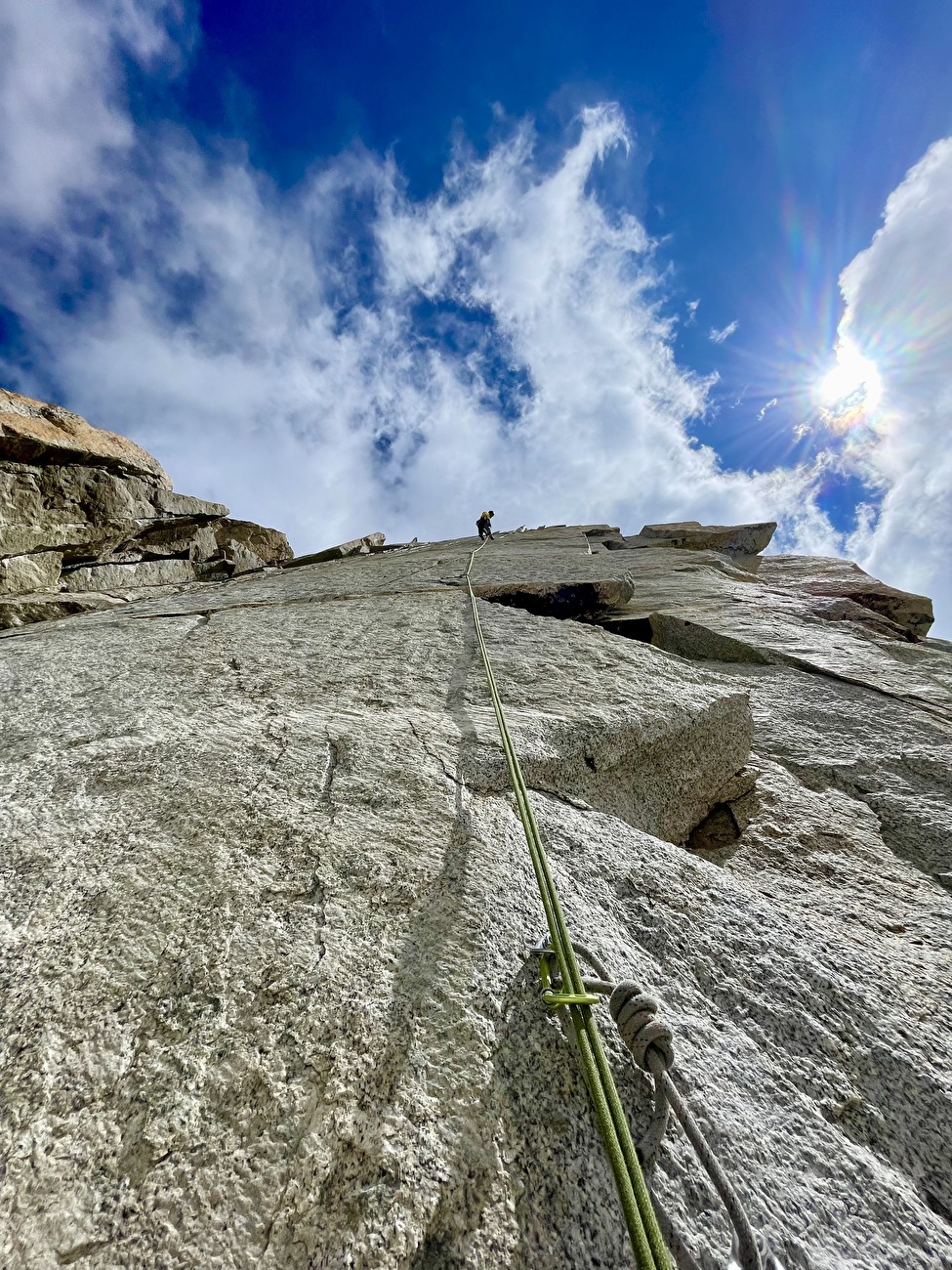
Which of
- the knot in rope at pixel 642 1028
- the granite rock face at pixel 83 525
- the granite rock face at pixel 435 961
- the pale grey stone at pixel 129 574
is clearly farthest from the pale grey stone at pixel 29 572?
the knot in rope at pixel 642 1028

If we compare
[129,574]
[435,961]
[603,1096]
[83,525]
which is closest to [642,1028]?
[603,1096]

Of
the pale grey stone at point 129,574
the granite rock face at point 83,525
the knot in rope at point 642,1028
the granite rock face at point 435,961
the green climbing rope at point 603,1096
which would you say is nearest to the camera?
the green climbing rope at point 603,1096

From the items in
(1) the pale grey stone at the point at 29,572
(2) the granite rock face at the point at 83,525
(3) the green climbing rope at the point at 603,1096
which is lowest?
(3) the green climbing rope at the point at 603,1096

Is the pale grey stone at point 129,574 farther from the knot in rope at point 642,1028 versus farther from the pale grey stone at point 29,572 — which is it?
the knot in rope at point 642,1028

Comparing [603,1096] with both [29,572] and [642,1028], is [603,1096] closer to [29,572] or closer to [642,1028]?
[642,1028]

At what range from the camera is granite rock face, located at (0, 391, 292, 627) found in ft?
21.0

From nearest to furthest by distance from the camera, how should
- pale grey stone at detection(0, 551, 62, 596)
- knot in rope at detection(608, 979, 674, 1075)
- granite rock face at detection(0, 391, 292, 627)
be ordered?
knot in rope at detection(608, 979, 674, 1075) < pale grey stone at detection(0, 551, 62, 596) < granite rock face at detection(0, 391, 292, 627)

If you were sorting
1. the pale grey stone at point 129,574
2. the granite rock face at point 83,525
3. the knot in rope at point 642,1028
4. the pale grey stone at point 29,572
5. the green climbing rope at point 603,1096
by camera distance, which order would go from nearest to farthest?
the green climbing rope at point 603,1096, the knot in rope at point 642,1028, the pale grey stone at point 29,572, the granite rock face at point 83,525, the pale grey stone at point 129,574

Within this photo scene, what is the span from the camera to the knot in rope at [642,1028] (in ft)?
3.73

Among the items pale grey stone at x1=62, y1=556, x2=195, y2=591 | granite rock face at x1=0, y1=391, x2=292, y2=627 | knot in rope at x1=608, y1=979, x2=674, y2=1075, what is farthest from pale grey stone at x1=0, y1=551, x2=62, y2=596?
knot in rope at x1=608, y1=979, x2=674, y2=1075

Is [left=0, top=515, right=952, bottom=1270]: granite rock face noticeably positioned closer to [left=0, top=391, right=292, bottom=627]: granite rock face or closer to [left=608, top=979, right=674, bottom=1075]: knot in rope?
[left=608, top=979, right=674, bottom=1075]: knot in rope

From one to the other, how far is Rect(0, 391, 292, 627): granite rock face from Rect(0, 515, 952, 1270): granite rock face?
4.63 meters

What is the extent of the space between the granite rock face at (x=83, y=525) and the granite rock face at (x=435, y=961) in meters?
4.63

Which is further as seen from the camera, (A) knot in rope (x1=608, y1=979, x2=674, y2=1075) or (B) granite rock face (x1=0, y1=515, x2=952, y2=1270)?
(A) knot in rope (x1=608, y1=979, x2=674, y2=1075)
